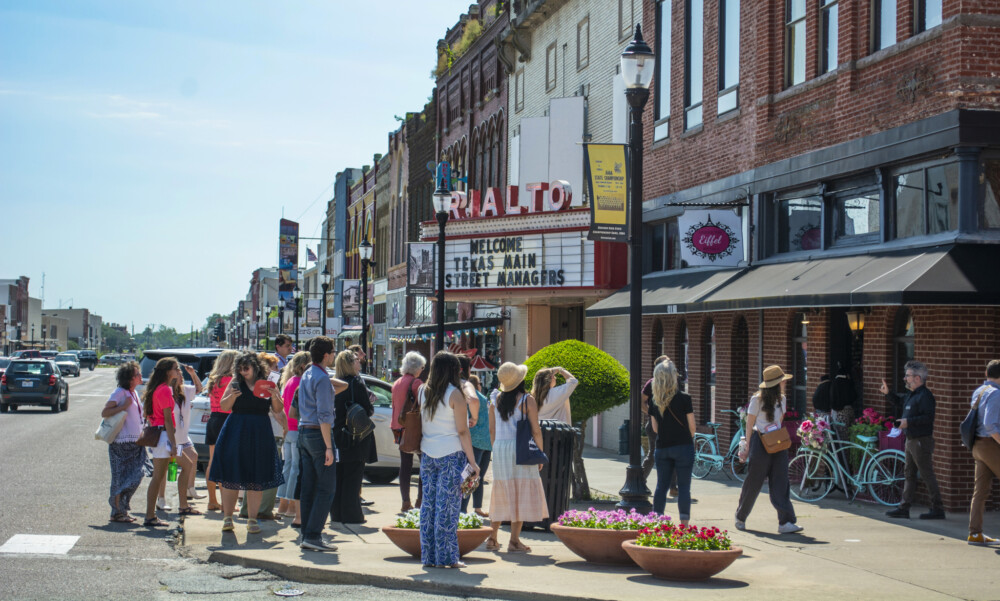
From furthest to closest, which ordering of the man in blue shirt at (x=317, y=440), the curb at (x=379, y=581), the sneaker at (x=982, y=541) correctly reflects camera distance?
the sneaker at (x=982, y=541) → the man in blue shirt at (x=317, y=440) → the curb at (x=379, y=581)

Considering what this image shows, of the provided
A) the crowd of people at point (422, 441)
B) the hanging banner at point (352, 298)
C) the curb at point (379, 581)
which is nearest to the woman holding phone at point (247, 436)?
the crowd of people at point (422, 441)

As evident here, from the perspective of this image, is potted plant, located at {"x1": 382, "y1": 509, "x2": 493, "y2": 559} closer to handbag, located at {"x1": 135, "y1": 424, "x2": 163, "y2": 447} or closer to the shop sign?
handbag, located at {"x1": 135, "y1": 424, "x2": 163, "y2": 447}

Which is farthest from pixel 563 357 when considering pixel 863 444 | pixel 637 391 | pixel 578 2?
pixel 578 2

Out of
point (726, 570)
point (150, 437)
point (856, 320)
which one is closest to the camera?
point (726, 570)

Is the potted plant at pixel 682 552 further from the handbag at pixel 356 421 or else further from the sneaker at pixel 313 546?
the handbag at pixel 356 421

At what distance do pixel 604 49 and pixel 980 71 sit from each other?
14.0 meters

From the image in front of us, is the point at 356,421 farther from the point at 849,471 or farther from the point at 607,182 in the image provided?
the point at 607,182

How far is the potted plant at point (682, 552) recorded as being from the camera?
886 centimetres

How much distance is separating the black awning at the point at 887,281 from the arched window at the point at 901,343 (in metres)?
Result: 0.84

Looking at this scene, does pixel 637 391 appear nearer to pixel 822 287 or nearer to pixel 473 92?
pixel 822 287

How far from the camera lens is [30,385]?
3447cm

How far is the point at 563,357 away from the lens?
48.2 feet

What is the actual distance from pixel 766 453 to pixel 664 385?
1358mm

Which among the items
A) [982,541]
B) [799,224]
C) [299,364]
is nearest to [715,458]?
[799,224]
